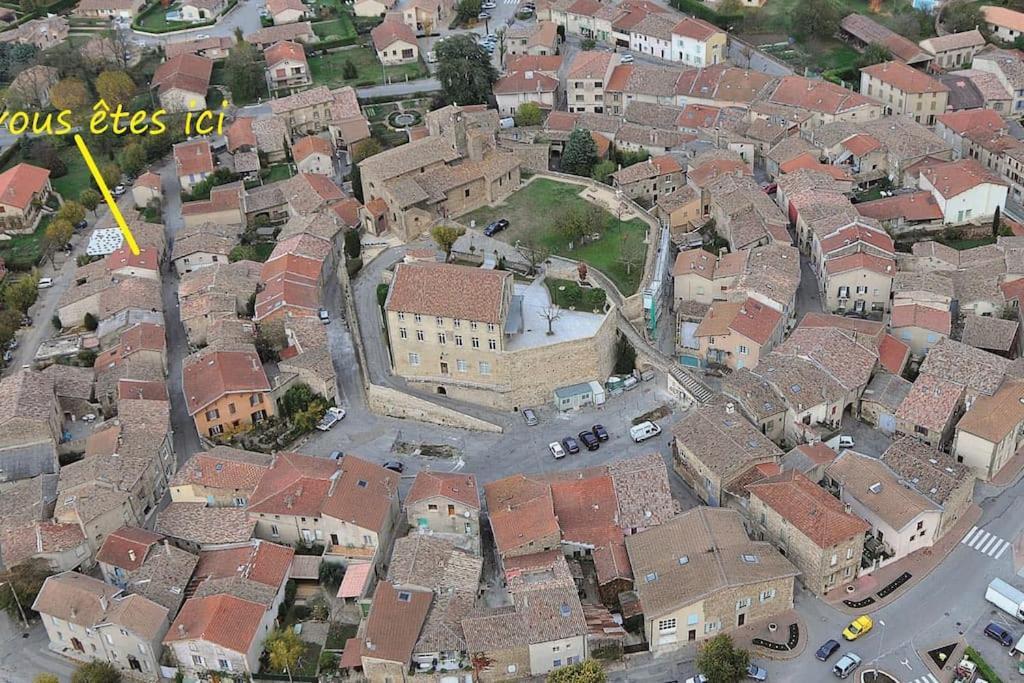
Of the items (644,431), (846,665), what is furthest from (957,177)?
(846,665)

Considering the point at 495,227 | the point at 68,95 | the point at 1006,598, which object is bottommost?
the point at 1006,598

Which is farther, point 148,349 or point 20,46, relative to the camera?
point 20,46

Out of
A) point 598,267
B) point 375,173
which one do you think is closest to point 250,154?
point 375,173

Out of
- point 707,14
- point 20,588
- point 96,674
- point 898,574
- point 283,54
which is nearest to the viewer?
point 96,674

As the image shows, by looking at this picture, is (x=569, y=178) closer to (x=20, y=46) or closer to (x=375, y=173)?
(x=375, y=173)

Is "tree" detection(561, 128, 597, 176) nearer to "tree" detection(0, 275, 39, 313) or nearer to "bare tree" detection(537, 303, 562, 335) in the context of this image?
"bare tree" detection(537, 303, 562, 335)

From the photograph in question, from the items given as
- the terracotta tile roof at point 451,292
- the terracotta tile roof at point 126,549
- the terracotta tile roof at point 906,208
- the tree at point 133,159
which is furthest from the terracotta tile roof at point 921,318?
the tree at point 133,159

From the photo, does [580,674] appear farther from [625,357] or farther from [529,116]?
[529,116]
